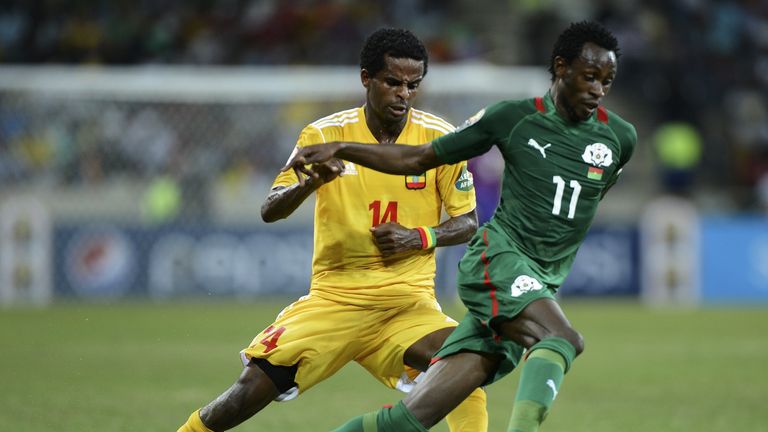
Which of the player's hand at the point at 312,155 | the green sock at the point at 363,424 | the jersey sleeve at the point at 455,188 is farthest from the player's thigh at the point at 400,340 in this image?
the player's hand at the point at 312,155

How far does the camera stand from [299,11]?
850 inches

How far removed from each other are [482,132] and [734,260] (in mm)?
13924

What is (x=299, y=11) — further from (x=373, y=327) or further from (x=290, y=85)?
(x=373, y=327)

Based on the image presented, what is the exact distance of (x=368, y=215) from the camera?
5.86 meters

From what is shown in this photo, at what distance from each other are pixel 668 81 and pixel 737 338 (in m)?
8.92

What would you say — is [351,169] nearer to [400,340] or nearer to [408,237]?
[408,237]

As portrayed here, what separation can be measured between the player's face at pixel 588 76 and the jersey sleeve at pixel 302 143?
4.23 feet

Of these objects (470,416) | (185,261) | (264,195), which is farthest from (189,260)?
(470,416)

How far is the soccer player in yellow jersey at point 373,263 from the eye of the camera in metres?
5.59

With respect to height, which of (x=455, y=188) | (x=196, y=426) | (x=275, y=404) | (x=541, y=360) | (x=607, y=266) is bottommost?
(x=607, y=266)

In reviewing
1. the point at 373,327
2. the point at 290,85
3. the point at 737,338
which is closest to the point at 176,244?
the point at 290,85

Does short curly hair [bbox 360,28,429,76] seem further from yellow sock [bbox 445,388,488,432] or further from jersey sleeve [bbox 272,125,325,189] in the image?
yellow sock [bbox 445,388,488,432]

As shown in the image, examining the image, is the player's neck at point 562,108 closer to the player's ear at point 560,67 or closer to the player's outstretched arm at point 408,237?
the player's ear at point 560,67

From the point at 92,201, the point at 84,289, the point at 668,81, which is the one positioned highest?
the point at 668,81
